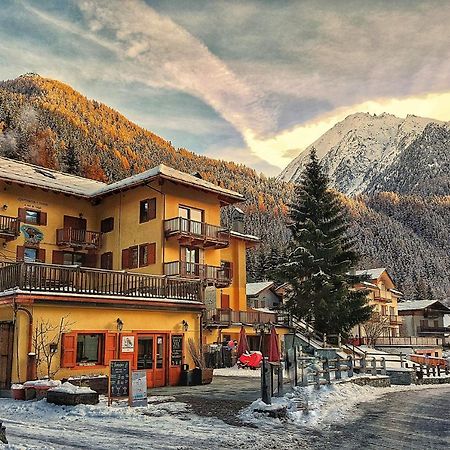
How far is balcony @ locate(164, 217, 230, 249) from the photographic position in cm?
3503

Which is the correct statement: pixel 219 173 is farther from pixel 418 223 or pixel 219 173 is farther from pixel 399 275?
pixel 418 223

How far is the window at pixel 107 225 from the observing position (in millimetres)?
38188

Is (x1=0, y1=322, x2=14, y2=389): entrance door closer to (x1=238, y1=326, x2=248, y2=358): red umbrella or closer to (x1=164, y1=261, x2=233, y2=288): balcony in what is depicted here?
(x1=164, y1=261, x2=233, y2=288): balcony

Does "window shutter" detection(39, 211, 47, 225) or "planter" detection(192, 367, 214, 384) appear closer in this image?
"planter" detection(192, 367, 214, 384)

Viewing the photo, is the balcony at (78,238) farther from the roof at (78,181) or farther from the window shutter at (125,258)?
the roof at (78,181)

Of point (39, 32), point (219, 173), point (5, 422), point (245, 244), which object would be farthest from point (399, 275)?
point (5, 422)

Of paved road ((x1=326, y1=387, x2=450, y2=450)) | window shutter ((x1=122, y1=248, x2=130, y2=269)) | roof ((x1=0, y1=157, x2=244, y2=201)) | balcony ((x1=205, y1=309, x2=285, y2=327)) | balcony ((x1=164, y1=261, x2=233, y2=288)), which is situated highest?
roof ((x1=0, y1=157, x2=244, y2=201))

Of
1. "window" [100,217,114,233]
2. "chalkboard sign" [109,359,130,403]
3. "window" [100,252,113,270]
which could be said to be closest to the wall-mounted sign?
"window" [100,217,114,233]

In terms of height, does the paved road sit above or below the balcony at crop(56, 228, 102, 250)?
below

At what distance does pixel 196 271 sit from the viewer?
1444 inches

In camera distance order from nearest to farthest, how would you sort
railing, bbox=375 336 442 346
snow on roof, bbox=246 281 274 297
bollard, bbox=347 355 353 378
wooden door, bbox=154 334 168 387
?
1. wooden door, bbox=154 334 168 387
2. bollard, bbox=347 355 353 378
3. railing, bbox=375 336 442 346
4. snow on roof, bbox=246 281 274 297

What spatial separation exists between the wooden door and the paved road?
26.8 feet

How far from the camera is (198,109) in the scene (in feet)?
135

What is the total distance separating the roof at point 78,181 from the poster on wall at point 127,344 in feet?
47.4
